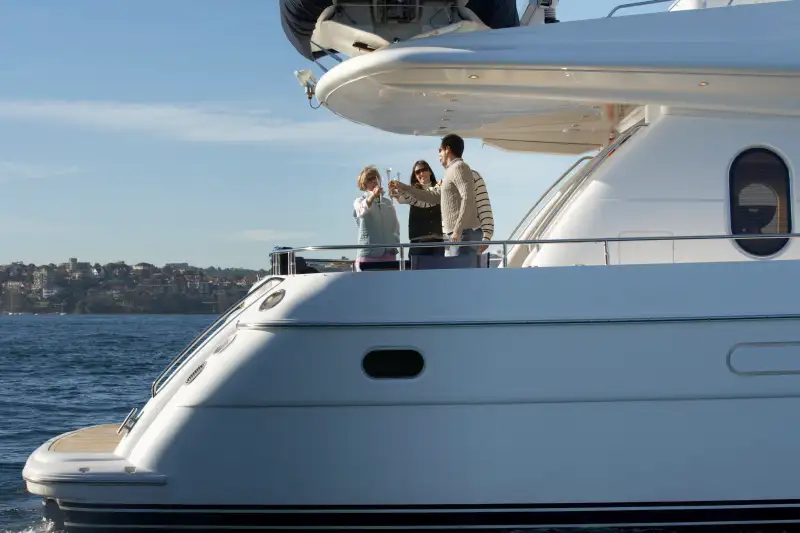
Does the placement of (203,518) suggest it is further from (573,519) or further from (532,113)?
(532,113)

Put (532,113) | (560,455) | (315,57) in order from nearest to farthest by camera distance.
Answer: (560,455), (532,113), (315,57)

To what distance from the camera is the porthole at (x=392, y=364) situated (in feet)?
20.7

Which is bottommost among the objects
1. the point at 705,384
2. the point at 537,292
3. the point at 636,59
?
the point at 705,384

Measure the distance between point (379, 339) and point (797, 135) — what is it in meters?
3.30

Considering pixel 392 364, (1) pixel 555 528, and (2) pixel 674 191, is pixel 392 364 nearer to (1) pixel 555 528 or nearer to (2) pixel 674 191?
(1) pixel 555 528

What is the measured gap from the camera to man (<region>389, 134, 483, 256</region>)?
7039 mm

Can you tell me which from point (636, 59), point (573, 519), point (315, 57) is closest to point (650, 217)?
point (636, 59)

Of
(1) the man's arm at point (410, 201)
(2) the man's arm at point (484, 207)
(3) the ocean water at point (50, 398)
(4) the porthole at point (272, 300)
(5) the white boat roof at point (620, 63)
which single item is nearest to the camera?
(4) the porthole at point (272, 300)

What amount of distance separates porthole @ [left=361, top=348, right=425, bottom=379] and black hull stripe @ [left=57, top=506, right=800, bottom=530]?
86cm

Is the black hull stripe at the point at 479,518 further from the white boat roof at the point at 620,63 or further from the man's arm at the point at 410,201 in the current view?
the white boat roof at the point at 620,63

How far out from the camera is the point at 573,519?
250 inches

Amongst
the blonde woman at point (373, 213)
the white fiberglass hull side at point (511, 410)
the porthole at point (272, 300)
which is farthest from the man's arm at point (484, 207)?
the porthole at point (272, 300)

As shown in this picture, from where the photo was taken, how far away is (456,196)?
7.13 m

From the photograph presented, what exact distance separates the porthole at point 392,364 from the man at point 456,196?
92 centimetres
